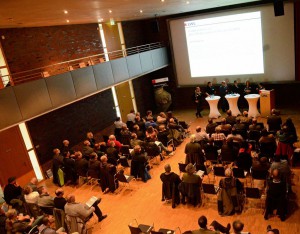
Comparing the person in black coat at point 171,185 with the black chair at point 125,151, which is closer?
the person in black coat at point 171,185

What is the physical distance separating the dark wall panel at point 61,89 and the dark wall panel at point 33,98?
8.3 inches

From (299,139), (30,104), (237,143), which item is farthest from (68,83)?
(299,139)

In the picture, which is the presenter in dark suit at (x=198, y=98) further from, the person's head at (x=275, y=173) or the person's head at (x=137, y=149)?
the person's head at (x=275, y=173)

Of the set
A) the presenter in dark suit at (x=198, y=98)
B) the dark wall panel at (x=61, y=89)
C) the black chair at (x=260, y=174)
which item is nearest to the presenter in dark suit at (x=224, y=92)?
the presenter in dark suit at (x=198, y=98)

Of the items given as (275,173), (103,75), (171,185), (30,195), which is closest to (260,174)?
(275,173)

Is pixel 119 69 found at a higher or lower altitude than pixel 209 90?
higher

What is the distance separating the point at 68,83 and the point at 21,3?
5.55 meters

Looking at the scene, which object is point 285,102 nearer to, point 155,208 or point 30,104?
point 155,208

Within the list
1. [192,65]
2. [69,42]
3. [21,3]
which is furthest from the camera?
[192,65]

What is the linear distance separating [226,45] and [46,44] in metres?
8.26

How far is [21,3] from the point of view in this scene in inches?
224

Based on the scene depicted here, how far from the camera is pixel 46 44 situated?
12031 millimetres

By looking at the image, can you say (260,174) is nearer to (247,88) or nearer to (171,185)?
(171,185)

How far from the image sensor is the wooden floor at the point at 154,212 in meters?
7.14
